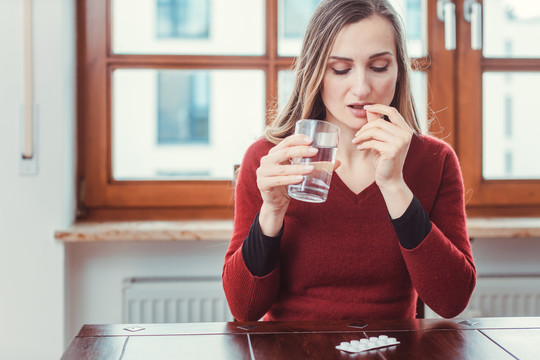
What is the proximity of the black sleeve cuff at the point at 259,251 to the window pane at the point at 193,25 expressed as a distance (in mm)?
1261

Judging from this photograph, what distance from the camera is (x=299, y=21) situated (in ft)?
7.74

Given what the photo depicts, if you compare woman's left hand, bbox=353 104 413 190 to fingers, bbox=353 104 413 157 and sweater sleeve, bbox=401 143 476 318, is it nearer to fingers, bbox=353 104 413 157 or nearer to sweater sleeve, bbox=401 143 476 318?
fingers, bbox=353 104 413 157

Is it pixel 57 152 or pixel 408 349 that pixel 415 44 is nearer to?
pixel 57 152

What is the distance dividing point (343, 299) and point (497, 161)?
4.59 feet

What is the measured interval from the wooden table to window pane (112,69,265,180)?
132 centimetres

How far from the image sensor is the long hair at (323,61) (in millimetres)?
1286

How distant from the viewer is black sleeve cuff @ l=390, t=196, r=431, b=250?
1.15 metres

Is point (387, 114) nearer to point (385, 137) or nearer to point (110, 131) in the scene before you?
point (385, 137)

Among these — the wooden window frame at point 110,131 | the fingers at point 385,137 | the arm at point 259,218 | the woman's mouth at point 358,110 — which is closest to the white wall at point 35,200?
the wooden window frame at point 110,131

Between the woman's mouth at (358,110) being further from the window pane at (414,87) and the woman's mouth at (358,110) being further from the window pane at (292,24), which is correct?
the window pane at (292,24)

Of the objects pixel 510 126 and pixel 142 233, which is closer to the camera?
pixel 142 233

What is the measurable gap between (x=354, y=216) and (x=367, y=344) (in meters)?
0.46

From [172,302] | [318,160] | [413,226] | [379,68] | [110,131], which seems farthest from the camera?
[110,131]

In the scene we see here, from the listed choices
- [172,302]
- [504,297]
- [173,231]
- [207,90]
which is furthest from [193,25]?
[504,297]
